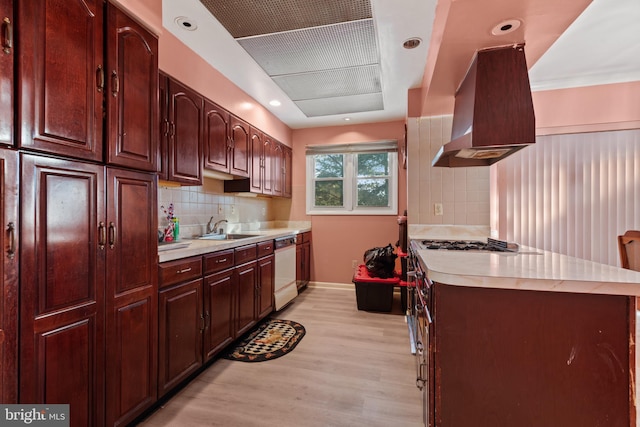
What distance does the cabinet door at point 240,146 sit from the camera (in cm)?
290

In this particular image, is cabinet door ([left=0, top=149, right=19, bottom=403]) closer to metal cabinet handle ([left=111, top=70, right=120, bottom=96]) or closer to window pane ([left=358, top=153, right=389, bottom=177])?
metal cabinet handle ([left=111, top=70, right=120, bottom=96])

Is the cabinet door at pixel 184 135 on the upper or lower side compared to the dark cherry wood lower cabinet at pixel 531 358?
upper

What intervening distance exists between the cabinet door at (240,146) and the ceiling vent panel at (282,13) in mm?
1069

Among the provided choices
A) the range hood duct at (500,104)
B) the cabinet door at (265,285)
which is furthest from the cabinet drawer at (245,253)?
the range hood duct at (500,104)

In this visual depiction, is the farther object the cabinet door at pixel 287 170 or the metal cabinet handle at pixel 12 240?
the cabinet door at pixel 287 170

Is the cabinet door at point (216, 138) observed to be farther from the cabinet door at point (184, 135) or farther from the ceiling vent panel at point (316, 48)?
the ceiling vent panel at point (316, 48)

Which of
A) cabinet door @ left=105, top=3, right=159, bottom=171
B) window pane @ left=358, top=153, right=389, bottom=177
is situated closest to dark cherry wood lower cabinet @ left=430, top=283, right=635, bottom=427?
cabinet door @ left=105, top=3, right=159, bottom=171

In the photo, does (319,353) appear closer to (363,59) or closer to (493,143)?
(493,143)

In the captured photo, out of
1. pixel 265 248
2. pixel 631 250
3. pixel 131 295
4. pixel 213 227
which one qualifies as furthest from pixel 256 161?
pixel 631 250

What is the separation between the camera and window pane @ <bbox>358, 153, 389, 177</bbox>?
4242 millimetres

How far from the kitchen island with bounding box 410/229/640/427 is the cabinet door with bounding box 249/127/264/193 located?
2566 millimetres

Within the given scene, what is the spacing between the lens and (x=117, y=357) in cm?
139

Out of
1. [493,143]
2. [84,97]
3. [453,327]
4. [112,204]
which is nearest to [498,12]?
[493,143]

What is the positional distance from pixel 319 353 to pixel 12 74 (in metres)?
2.39
